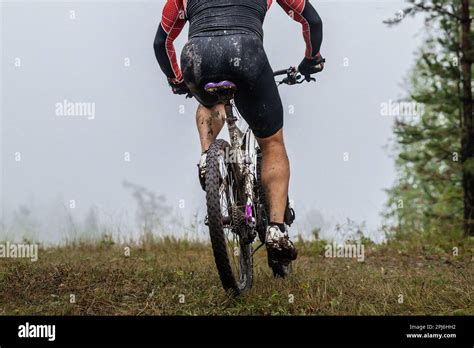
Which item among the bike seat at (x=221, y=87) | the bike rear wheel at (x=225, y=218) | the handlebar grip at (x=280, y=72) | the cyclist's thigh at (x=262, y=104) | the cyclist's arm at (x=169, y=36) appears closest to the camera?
the bike rear wheel at (x=225, y=218)

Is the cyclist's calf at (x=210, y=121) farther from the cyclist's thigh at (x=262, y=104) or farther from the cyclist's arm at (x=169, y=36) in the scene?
the cyclist's arm at (x=169, y=36)

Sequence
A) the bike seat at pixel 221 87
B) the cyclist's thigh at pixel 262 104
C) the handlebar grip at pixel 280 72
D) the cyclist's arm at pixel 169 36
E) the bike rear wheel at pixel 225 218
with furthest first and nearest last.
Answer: the handlebar grip at pixel 280 72 < the cyclist's arm at pixel 169 36 < the cyclist's thigh at pixel 262 104 < the bike seat at pixel 221 87 < the bike rear wheel at pixel 225 218

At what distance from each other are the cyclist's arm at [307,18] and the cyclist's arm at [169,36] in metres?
0.78

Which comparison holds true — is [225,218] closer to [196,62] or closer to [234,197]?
[234,197]

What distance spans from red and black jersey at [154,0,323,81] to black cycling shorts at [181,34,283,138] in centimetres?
9

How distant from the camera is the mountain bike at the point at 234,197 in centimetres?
404

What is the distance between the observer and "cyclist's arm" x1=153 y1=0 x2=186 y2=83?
4539 millimetres

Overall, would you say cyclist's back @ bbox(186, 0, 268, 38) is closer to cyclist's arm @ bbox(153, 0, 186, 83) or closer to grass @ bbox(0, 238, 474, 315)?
cyclist's arm @ bbox(153, 0, 186, 83)

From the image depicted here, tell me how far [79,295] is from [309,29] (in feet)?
8.92

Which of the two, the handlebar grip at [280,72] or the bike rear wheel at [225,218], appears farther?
the handlebar grip at [280,72]

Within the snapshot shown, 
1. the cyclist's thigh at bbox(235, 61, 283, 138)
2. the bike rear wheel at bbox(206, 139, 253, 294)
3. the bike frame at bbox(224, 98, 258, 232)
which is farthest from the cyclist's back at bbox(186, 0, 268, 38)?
the bike rear wheel at bbox(206, 139, 253, 294)

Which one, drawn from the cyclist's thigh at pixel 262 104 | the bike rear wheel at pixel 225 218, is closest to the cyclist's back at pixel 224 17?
the cyclist's thigh at pixel 262 104

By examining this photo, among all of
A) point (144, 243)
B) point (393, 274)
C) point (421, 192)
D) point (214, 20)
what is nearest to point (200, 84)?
point (214, 20)
